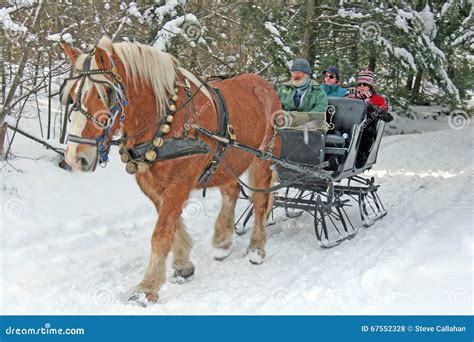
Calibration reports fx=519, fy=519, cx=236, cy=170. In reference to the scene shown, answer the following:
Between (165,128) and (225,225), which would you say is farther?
(225,225)

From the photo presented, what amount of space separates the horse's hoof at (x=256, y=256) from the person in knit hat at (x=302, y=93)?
180cm

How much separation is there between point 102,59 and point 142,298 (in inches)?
71.5

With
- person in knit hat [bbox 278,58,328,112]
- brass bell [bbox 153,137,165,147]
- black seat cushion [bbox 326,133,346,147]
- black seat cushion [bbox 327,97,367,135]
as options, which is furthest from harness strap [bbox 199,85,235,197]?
black seat cushion [bbox 327,97,367,135]

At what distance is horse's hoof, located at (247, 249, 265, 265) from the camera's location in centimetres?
525

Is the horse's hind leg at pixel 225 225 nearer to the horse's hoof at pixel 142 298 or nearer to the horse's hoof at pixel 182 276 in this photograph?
the horse's hoof at pixel 182 276

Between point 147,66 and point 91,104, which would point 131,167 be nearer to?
point 91,104

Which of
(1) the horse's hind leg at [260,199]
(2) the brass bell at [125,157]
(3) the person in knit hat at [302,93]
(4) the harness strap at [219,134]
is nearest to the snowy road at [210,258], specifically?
(1) the horse's hind leg at [260,199]

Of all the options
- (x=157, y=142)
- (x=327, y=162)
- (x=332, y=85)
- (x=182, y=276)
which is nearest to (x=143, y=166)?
(x=157, y=142)

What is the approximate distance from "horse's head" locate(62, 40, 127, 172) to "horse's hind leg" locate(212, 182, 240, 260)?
2.09 meters

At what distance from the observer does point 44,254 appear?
504 cm

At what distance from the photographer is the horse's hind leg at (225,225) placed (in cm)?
543

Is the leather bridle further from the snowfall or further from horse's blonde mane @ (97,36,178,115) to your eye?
the snowfall

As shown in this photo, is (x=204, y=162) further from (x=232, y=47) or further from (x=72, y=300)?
(x=232, y=47)

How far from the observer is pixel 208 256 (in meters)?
5.45
